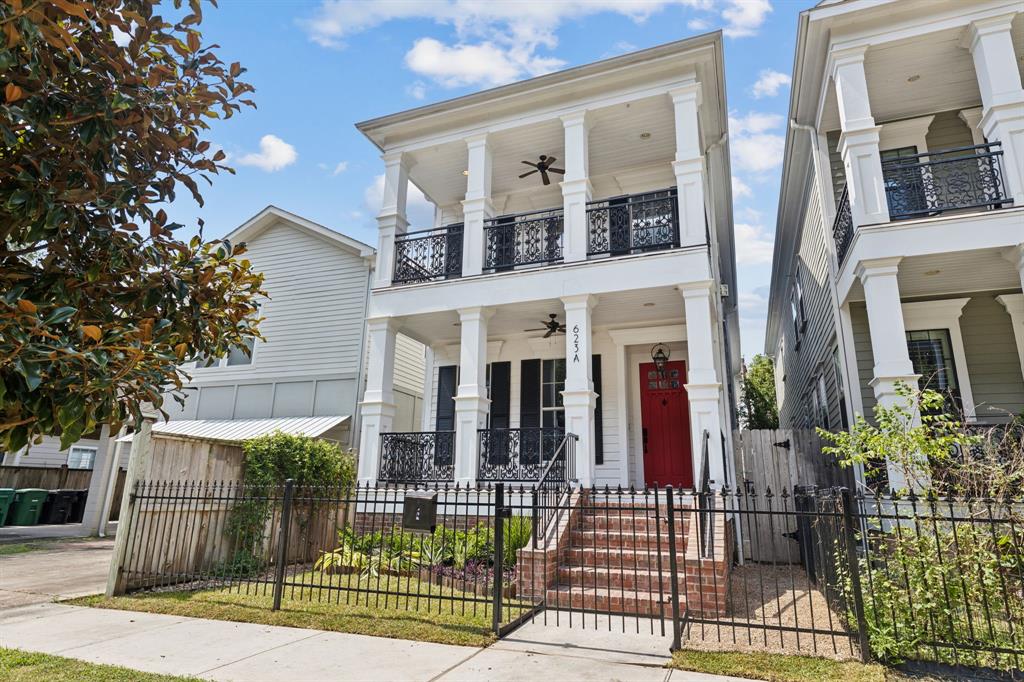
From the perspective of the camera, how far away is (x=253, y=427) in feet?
44.8

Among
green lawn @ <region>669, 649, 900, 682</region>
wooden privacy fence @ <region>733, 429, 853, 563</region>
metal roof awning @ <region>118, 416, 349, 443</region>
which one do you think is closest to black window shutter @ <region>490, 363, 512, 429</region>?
metal roof awning @ <region>118, 416, 349, 443</region>

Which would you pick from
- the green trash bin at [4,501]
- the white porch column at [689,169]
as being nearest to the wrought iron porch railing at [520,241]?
the white porch column at [689,169]

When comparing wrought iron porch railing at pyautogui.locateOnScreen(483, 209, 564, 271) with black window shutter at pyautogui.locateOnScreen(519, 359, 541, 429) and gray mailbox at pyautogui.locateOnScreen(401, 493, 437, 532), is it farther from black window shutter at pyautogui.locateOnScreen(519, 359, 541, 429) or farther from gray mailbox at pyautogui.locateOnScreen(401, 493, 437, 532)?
gray mailbox at pyautogui.locateOnScreen(401, 493, 437, 532)

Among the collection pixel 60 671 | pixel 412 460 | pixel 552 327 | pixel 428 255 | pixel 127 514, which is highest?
pixel 428 255

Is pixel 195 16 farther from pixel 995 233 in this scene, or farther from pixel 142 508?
pixel 995 233

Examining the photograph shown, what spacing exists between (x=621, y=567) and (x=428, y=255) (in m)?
7.17

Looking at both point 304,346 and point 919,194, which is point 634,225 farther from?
point 304,346

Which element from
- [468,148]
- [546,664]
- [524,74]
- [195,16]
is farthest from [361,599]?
[524,74]

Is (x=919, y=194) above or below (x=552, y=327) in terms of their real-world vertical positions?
above

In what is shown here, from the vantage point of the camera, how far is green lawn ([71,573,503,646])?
557cm

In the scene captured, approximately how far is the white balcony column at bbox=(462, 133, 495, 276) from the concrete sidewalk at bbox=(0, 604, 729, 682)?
20.9 feet

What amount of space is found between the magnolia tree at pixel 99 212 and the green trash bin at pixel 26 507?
56.5 ft

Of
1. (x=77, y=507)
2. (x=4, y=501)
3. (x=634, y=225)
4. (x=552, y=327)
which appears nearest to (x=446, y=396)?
(x=552, y=327)

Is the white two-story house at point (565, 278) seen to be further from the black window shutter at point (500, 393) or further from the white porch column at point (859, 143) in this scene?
the white porch column at point (859, 143)
